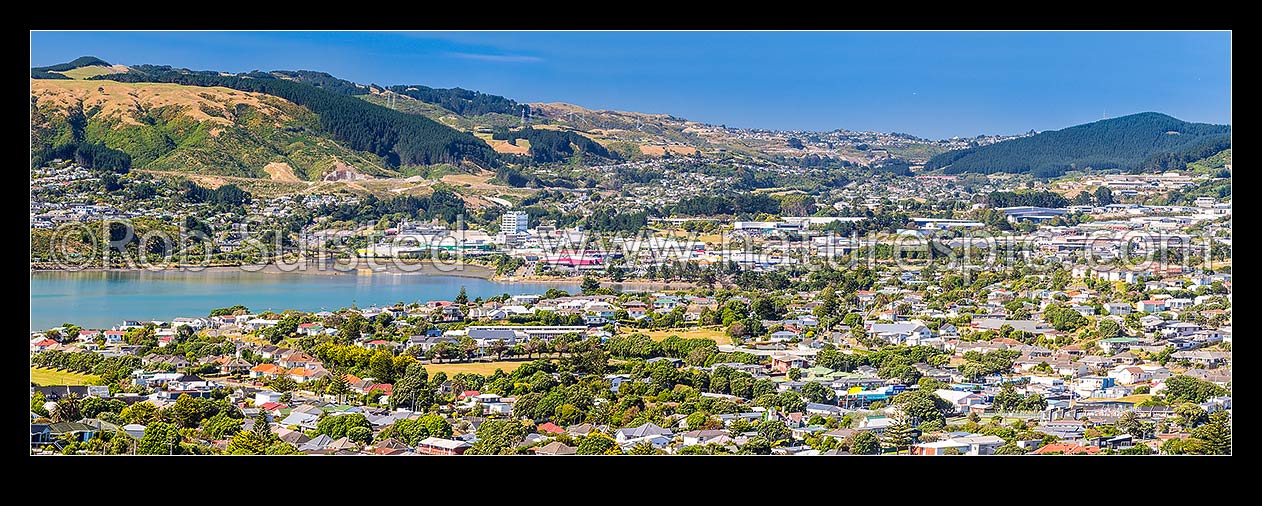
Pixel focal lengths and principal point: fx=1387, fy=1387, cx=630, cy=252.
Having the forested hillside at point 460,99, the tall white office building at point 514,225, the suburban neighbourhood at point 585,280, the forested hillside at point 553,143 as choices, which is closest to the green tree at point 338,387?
the suburban neighbourhood at point 585,280

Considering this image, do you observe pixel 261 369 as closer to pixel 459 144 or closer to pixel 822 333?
pixel 822 333

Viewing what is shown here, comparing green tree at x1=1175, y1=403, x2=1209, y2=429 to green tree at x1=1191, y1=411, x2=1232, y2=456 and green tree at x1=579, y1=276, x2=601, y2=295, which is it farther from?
green tree at x1=579, y1=276, x2=601, y2=295

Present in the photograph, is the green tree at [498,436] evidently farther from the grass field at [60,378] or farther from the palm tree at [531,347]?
the grass field at [60,378]

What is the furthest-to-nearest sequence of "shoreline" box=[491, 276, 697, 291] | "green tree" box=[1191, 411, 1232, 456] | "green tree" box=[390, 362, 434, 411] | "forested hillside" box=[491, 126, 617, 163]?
1. "forested hillside" box=[491, 126, 617, 163]
2. "shoreline" box=[491, 276, 697, 291]
3. "green tree" box=[390, 362, 434, 411]
4. "green tree" box=[1191, 411, 1232, 456]

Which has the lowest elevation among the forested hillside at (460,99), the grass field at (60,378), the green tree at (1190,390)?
the green tree at (1190,390)

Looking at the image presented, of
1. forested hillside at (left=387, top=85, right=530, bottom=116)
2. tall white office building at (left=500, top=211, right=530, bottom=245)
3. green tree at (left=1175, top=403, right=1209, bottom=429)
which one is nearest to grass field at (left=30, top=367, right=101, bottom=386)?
green tree at (left=1175, top=403, right=1209, bottom=429)

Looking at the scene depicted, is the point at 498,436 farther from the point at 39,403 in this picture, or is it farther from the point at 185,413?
the point at 39,403
